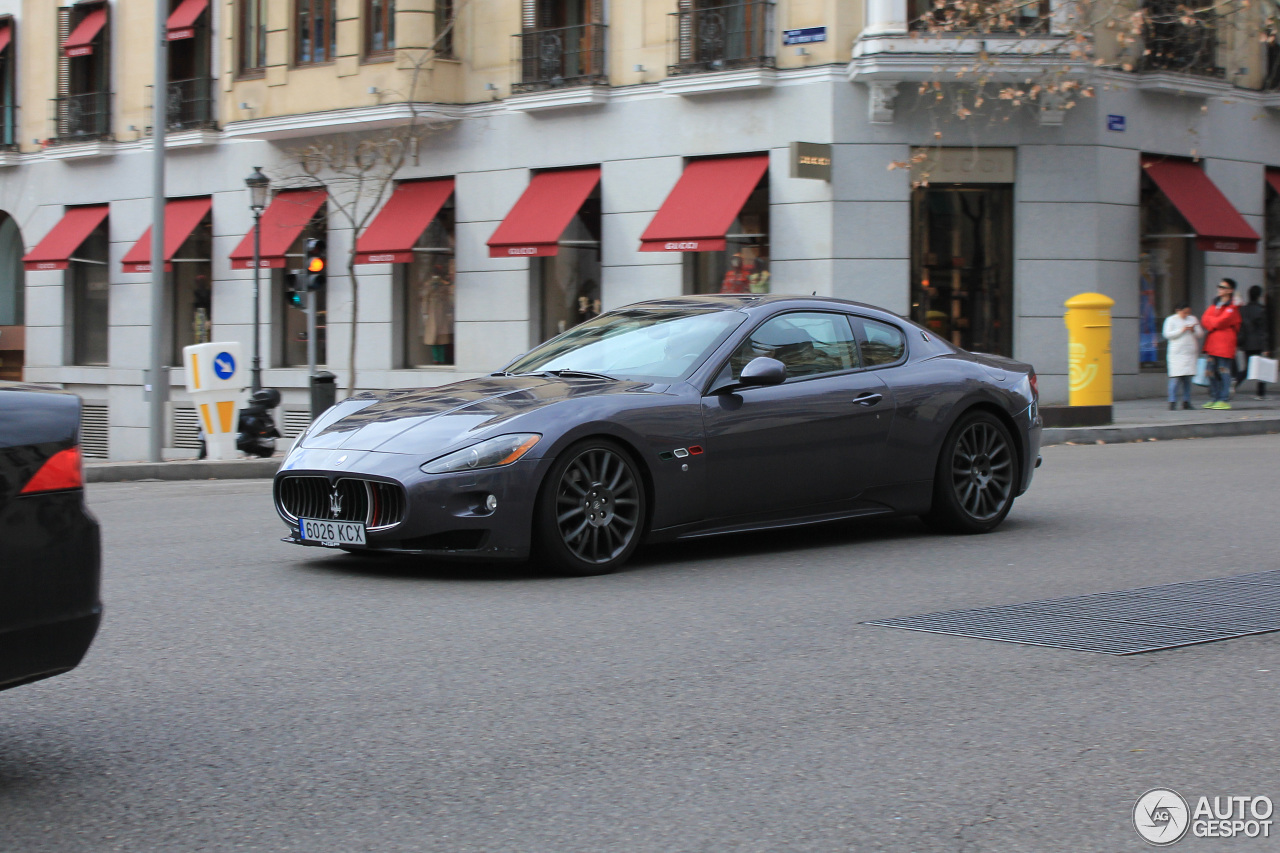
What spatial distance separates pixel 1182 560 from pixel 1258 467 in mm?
6205

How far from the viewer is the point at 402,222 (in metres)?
25.4

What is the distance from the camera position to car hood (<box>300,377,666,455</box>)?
7.17 meters

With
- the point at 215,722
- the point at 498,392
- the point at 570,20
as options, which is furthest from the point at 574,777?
the point at 570,20

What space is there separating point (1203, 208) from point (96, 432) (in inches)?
832

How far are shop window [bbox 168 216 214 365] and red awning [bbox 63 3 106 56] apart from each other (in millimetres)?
4785

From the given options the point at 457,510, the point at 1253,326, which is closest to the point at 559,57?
the point at 1253,326

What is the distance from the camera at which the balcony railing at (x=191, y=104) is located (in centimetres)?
2842

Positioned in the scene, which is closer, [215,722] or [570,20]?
[215,722]

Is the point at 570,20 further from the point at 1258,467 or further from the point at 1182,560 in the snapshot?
the point at 1182,560

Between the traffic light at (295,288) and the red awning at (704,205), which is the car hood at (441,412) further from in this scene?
the traffic light at (295,288)

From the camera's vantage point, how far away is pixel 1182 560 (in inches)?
311

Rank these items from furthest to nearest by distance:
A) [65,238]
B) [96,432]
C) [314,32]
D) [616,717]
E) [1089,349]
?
[65,238]
[96,432]
[314,32]
[1089,349]
[616,717]

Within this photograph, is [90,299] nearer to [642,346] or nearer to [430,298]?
[430,298]

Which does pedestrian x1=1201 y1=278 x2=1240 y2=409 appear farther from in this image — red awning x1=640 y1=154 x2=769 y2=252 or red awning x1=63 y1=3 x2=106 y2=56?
red awning x1=63 y1=3 x2=106 y2=56
